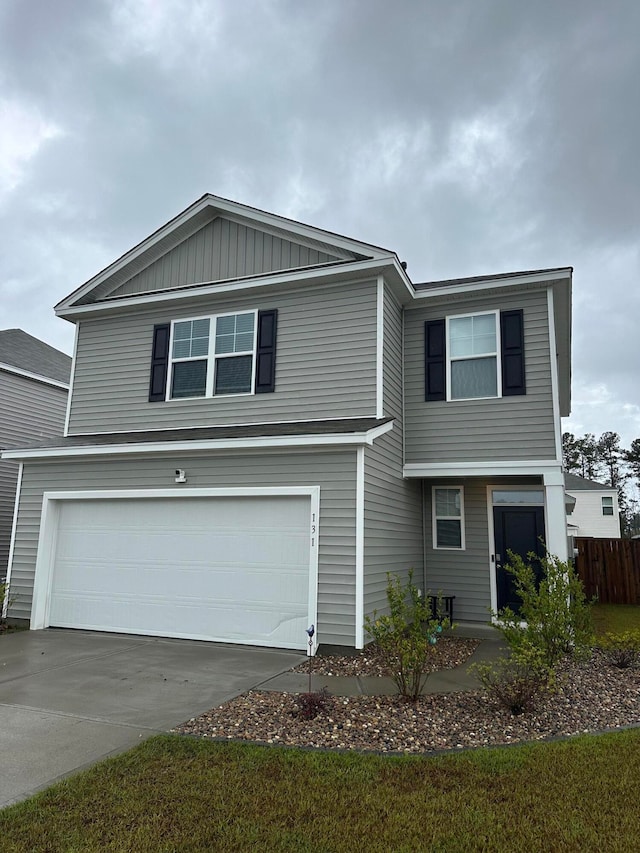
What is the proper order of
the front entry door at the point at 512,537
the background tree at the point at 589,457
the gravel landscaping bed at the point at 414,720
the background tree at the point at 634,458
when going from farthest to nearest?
Result: the background tree at the point at 589,457 < the background tree at the point at 634,458 < the front entry door at the point at 512,537 < the gravel landscaping bed at the point at 414,720

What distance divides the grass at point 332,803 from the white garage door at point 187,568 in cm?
385

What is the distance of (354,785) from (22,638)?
6827mm

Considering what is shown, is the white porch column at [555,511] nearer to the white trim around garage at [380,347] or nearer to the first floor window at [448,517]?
the first floor window at [448,517]

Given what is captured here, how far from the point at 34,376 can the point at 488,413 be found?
10972 mm

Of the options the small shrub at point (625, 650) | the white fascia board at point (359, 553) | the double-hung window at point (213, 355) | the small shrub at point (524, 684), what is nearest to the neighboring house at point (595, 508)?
the small shrub at point (625, 650)

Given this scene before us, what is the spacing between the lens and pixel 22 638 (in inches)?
339

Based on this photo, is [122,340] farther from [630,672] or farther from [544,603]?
[630,672]

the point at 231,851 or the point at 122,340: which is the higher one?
the point at 122,340

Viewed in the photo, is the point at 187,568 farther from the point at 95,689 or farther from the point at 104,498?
the point at 95,689

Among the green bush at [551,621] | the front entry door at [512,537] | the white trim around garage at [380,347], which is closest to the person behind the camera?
the green bush at [551,621]

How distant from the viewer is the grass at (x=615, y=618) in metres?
10.1

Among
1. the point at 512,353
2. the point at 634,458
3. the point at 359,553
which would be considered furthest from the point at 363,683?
the point at 634,458

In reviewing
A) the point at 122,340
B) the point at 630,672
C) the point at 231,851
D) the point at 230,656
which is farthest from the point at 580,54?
the point at 231,851

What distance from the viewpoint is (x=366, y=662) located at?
7168 millimetres
